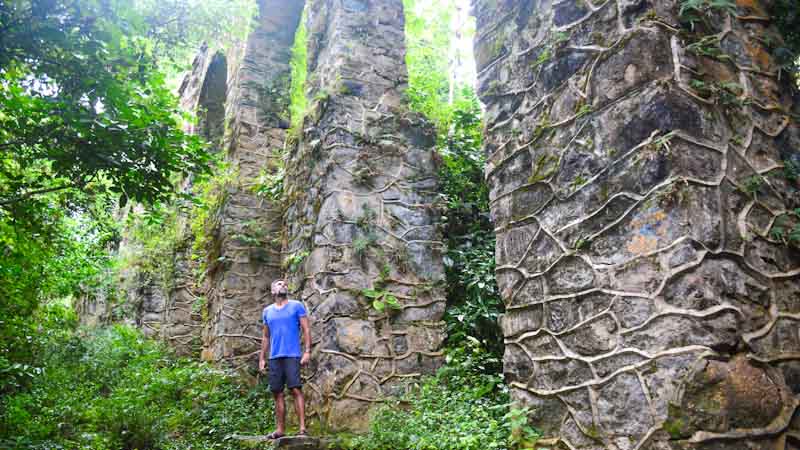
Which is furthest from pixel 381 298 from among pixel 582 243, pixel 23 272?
pixel 23 272

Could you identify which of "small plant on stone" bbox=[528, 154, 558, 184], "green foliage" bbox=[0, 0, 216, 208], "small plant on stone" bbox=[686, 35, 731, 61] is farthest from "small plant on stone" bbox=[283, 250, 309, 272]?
"small plant on stone" bbox=[686, 35, 731, 61]

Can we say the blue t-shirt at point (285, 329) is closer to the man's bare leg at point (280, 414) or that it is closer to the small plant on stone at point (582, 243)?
the man's bare leg at point (280, 414)

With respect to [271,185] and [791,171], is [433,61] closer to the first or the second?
[271,185]

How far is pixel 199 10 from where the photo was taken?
206 inches

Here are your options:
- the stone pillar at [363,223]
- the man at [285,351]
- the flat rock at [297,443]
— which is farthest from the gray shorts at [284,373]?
the flat rock at [297,443]

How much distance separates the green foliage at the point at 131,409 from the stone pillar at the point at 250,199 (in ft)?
2.16

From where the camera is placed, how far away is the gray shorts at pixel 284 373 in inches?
196

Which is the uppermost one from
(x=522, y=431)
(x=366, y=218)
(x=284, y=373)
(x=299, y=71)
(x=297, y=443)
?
(x=299, y=71)

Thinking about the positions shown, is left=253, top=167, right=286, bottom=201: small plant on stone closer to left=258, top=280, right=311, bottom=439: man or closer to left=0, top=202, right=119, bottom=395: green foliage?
left=0, top=202, right=119, bottom=395: green foliage

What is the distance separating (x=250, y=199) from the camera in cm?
788

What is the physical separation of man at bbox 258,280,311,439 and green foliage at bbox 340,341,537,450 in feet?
2.45

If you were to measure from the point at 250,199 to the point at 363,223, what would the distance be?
2.99 metres

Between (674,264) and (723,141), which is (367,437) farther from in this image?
(723,141)

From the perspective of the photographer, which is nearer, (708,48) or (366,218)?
(708,48)
